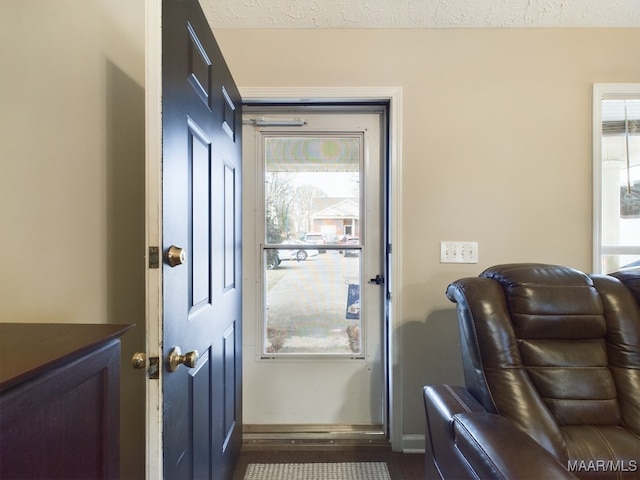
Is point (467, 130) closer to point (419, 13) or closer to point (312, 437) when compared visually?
point (419, 13)

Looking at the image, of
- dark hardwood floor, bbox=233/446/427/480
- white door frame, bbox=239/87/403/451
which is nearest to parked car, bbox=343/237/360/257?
white door frame, bbox=239/87/403/451

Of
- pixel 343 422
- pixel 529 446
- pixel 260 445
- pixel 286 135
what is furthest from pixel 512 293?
pixel 260 445

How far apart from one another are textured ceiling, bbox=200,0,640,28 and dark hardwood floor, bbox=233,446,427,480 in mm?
2383

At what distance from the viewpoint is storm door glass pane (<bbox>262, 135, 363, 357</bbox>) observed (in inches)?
68.8

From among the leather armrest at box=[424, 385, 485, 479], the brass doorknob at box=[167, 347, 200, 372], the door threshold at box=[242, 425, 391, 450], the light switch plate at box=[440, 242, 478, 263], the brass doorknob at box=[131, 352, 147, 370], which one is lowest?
the door threshold at box=[242, 425, 391, 450]

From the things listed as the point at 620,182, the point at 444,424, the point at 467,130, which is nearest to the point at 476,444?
the point at 444,424

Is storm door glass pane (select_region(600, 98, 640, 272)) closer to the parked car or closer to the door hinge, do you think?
the parked car

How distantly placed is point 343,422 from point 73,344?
1.66 m

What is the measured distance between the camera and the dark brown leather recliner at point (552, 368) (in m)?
0.94

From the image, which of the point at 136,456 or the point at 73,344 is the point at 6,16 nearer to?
the point at 73,344

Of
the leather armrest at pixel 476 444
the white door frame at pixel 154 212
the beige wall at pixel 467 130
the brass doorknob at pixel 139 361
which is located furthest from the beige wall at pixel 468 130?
the brass doorknob at pixel 139 361

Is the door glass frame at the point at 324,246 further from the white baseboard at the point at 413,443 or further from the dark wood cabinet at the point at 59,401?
the dark wood cabinet at the point at 59,401

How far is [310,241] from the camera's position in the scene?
69.0 inches

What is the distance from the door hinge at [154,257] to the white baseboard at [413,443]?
1632mm
